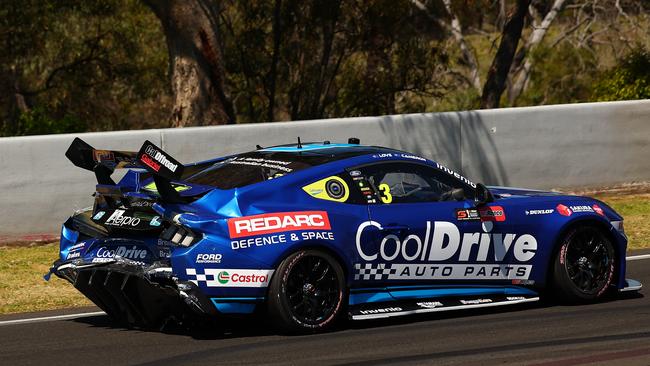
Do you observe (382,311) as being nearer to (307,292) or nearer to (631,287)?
(307,292)

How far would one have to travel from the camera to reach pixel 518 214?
893cm

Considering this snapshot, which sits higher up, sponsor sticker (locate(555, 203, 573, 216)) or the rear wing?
the rear wing

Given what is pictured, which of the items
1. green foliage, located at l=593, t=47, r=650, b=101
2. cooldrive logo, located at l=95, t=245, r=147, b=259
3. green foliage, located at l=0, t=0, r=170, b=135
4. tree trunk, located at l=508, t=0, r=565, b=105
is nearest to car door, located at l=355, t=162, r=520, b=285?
cooldrive logo, located at l=95, t=245, r=147, b=259

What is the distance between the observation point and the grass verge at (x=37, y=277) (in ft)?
33.9

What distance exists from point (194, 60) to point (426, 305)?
11.4 metres

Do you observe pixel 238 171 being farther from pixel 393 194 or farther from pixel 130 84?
pixel 130 84

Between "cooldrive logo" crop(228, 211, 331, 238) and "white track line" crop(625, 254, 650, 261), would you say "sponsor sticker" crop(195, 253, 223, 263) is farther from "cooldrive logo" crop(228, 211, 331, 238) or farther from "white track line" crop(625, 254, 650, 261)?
"white track line" crop(625, 254, 650, 261)

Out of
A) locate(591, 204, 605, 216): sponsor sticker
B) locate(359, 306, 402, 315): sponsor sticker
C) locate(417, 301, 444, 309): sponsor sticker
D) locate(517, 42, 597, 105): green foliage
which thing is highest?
locate(517, 42, 597, 105): green foliage

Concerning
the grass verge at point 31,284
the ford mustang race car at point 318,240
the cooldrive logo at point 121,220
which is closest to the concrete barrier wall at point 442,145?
the grass verge at point 31,284

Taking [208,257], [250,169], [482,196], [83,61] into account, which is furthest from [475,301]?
[83,61]

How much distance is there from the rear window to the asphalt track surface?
42.3 inches

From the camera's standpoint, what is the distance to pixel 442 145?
15.9 meters

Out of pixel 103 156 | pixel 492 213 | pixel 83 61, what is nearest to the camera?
pixel 103 156

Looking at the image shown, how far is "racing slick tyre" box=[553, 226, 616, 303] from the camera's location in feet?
29.7
